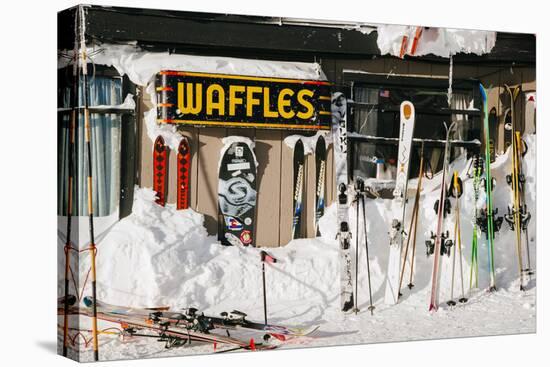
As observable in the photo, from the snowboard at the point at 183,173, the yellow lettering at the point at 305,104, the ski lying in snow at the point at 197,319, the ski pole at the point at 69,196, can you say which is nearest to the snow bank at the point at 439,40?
the yellow lettering at the point at 305,104

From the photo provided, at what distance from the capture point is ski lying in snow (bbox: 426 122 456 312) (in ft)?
22.6

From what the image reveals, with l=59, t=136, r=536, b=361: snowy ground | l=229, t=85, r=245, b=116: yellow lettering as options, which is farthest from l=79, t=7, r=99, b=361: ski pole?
l=229, t=85, r=245, b=116: yellow lettering

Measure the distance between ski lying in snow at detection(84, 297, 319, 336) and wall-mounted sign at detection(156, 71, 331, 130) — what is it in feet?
3.76

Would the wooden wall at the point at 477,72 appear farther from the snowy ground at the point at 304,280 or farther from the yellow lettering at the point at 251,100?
the yellow lettering at the point at 251,100

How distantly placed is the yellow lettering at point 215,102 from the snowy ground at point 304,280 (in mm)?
644

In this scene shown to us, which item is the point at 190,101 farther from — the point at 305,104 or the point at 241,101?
the point at 305,104

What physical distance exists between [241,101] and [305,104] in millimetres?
438

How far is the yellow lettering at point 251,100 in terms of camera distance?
6277 mm

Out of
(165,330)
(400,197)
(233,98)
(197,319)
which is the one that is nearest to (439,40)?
(400,197)

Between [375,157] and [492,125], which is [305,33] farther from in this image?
[492,125]

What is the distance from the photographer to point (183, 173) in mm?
6176

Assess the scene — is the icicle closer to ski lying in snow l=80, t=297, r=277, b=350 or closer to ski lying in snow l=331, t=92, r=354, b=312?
ski lying in snow l=331, t=92, r=354, b=312

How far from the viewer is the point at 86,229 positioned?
5859 millimetres

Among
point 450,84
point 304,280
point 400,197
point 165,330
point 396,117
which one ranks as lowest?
point 165,330
